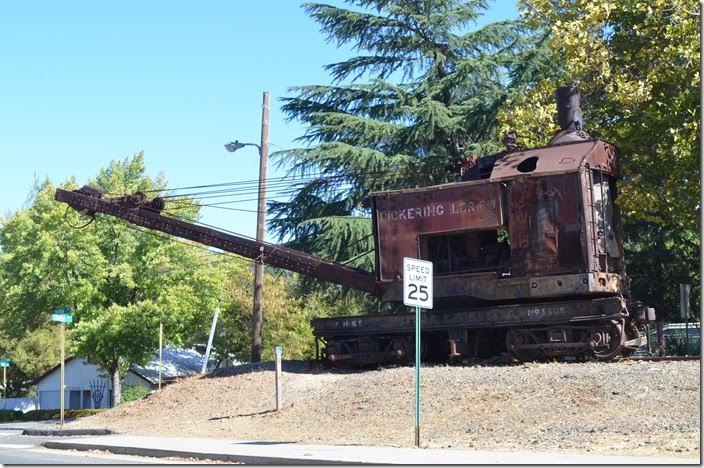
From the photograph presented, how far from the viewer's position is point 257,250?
2541cm

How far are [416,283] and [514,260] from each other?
651 cm

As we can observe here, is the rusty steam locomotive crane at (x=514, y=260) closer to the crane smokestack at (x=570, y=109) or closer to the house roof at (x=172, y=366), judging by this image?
the crane smokestack at (x=570, y=109)

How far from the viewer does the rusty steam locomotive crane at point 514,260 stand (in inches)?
789

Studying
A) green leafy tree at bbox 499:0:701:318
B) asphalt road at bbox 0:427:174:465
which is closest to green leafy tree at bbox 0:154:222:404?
asphalt road at bbox 0:427:174:465

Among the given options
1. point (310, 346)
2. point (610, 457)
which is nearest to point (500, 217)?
point (610, 457)

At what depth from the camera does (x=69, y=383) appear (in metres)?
52.1

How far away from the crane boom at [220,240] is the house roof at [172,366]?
19.9m

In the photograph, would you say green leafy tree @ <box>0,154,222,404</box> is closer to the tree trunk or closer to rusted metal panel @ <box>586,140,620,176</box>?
the tree trunk

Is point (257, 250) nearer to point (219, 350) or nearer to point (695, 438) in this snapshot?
point (695, 438)

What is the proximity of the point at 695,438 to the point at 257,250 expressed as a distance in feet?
47.3

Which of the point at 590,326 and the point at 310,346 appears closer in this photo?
the point at 590,326

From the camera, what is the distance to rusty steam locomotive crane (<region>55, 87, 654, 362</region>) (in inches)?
789

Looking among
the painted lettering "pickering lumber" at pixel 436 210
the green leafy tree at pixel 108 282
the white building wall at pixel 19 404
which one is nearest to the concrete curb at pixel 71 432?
the painted lettering "pickering lumber" at pixel 436 210

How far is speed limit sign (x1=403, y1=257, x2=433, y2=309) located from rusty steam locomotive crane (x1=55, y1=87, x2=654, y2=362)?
19.3ft
